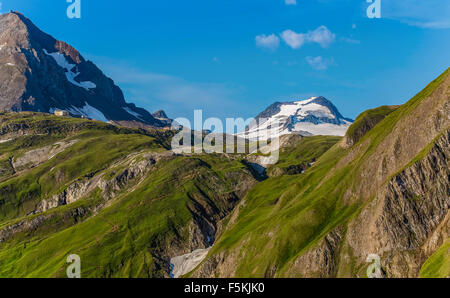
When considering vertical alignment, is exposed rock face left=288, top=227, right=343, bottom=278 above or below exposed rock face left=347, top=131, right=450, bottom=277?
below

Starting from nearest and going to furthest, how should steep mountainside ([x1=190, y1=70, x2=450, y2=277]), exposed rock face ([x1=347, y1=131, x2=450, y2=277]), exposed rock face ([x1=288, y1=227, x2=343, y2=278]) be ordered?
exposed rock face ([x1=347, y1=131, x2=450, y2=277])
steep mountainside ([x1=190, y1=70, x2=450, y2=277])
exposed rock face ([x1=288, y1=227, x2=343, y2=278])

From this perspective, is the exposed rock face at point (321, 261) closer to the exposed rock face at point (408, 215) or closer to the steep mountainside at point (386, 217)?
the steep mountainside at point (386, 217)

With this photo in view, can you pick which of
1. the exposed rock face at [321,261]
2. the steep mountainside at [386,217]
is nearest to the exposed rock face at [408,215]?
the steep mountainside at [386,217]

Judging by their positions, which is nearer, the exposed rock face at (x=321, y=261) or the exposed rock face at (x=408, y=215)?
the exposed rock face at (x=408, y=215)

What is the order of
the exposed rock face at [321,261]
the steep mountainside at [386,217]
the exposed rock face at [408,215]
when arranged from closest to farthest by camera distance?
1. the exposed rock face at [408,215]
2. the steep mountainside at [386,217]
3. the exposed rock face at [321,261]

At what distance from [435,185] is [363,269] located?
1546 inches

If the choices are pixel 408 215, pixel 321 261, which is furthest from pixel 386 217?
pixel 321 261

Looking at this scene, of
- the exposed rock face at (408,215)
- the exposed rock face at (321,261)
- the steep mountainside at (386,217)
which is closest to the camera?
the exposed rock face at (408,215)

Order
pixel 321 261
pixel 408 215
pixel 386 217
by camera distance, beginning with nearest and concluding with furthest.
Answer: pixel 408 215, pixel 386 217, pixel 321 261

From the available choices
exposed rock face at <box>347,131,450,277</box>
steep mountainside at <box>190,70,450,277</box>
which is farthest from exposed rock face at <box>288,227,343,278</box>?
exposed rock face at <box>347,131,450,277</box>

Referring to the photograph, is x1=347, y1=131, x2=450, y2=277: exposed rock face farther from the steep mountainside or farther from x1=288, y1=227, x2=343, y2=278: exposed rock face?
x1=288, y1=227, x2=343, y2=278: exposed rock face

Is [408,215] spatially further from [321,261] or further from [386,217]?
[321,261]
